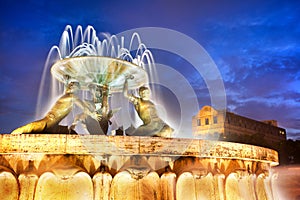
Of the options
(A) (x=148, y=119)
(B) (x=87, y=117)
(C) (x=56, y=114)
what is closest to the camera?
(C) (x=56, y=114)

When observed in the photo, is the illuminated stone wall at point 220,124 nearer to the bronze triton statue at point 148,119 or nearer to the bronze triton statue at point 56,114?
the bronze triton statue at point 148,119

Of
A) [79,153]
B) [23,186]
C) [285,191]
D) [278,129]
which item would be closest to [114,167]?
[79,153]

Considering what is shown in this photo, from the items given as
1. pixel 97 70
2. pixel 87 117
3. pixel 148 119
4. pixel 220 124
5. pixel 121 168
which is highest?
pixel 220 124

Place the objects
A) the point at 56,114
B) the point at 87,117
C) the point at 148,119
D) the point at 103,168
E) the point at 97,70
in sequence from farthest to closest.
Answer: the point at 97,70 < the point at 87,117 < the point at 148,119 < the point at 56,114 < the point at 103,168

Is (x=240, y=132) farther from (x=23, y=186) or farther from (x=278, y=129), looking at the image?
(x=23, y=186)

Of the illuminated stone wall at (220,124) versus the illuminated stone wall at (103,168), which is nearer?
the illuminated stone wall at (103,168)

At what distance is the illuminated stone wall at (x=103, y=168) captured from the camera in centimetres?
464

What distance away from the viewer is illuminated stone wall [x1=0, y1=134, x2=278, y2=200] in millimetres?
4637

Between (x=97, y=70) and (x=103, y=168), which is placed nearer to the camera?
(x=103, y=168)

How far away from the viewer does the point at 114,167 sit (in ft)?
16.0

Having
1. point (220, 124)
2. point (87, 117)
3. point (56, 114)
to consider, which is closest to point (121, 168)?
point (56, 114)

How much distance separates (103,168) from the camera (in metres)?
4.80

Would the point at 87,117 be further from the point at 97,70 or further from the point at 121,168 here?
the point at 121,168

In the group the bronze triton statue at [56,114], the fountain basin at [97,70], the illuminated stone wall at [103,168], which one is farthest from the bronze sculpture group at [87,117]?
the illuminated stone wall at [103,168]
